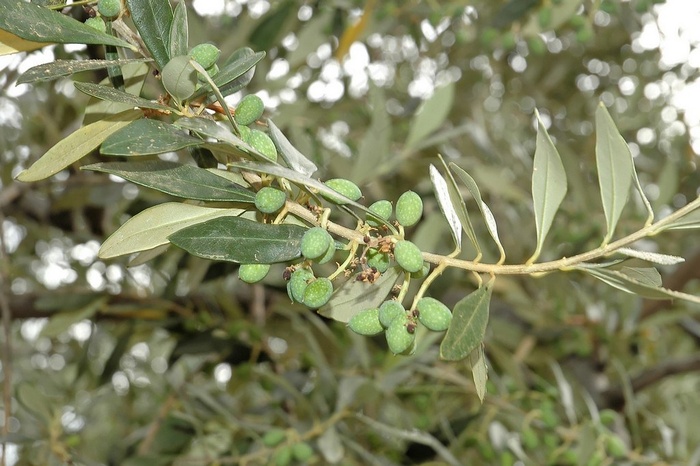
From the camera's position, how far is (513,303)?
2467 mm

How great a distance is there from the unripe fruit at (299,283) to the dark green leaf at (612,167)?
0.28m

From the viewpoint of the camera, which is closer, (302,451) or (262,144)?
(262,144)

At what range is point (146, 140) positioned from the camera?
65 cm

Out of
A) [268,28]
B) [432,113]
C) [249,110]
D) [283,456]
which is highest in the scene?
[249,110]

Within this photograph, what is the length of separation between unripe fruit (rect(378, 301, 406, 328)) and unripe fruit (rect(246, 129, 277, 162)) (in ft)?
0.56

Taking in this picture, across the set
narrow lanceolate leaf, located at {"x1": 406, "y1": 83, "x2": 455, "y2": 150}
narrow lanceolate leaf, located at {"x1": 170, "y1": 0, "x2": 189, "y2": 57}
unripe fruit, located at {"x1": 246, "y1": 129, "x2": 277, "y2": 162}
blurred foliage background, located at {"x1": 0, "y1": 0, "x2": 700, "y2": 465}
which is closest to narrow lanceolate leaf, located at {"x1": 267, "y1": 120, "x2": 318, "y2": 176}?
unripe fruit, located at {"x1": 246, "y1": 129, "x2": 277, "y2": 162}

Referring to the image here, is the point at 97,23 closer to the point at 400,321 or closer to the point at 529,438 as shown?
the point at 400,321

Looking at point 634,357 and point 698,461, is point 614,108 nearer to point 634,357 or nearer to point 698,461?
point 634,357

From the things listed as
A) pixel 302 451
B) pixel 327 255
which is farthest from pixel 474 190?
pixel 302 451

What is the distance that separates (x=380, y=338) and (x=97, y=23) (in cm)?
133

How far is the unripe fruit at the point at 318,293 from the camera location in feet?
2.26

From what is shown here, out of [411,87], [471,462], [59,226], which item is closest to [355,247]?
[471,462]

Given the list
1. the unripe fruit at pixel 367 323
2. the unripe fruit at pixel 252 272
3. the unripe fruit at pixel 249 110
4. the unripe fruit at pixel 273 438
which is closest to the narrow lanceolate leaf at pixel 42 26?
the unripe fruit at pixel 249 110

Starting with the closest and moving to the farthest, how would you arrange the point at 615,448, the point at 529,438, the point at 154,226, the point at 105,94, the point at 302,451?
1. the point at 105,94
2. the point at 154,226
3. the point at 302,451
4. the point at 615,448
5. the point at 529,438
